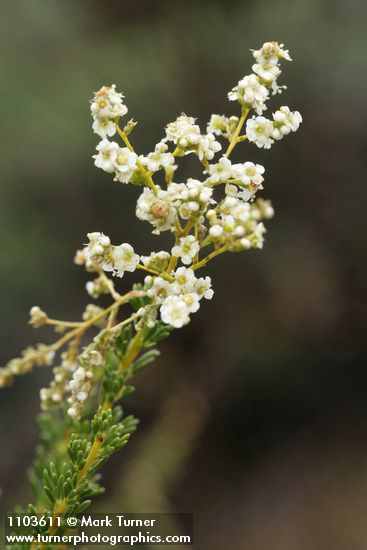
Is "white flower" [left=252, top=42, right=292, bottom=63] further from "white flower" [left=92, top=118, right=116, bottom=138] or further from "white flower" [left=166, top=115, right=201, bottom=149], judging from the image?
"white flower" [left=92, top=118, right=116, bottom=138]

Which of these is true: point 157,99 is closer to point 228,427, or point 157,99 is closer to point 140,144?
point 140,144

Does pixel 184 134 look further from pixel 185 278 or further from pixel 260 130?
pixel 185 278

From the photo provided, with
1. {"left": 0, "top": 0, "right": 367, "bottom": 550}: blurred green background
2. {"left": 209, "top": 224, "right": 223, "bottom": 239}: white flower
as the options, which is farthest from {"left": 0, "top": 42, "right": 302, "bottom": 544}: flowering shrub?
{"left": 0, "top": 0, "right": 367, "bottom": 550}: blurred green background

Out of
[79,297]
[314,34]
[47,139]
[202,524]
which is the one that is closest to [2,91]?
[47,139]

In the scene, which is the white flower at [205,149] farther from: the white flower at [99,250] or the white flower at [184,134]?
the white flower at [99,250]

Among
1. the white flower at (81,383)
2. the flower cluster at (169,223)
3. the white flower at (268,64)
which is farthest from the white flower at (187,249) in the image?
the white flower at (268,64)

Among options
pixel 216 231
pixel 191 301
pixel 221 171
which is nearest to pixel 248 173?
pixel 221 171
